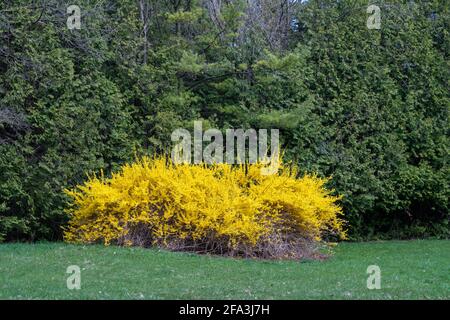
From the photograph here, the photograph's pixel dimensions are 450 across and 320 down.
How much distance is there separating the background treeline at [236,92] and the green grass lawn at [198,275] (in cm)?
242

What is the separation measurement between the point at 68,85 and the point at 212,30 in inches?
169

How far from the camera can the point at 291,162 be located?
15141 mm

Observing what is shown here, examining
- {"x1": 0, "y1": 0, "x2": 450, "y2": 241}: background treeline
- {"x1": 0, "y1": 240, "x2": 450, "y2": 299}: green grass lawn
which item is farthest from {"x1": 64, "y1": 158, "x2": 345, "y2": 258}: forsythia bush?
{"x1": 0, "y1": 0, "x2": 450, "y2": 241}: background treeline

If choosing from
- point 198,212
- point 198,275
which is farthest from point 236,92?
point 198,275

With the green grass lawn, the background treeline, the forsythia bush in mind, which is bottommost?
the green grass lawn

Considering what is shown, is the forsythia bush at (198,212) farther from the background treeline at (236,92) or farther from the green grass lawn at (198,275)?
the background treeline at (236,92)

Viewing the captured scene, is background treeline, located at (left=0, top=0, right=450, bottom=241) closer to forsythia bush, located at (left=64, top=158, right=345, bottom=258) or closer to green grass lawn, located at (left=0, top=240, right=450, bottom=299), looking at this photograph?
forsythia bush, located at (left=64, top=158, right=345, bottom=258)

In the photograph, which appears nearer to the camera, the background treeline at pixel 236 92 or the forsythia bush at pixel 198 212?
the forsythia bush at pixel 198 212

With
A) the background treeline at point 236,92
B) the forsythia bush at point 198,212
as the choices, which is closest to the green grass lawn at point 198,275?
the forsythia bush at point 198,212

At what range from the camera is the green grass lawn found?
805 cm

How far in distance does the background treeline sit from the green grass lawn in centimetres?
242

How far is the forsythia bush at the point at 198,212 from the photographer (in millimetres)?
12023

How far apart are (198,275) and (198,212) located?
2631mm

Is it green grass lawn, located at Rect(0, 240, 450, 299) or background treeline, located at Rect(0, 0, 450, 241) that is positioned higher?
background treeline, located at Rect(0, 0, 450, 241)
